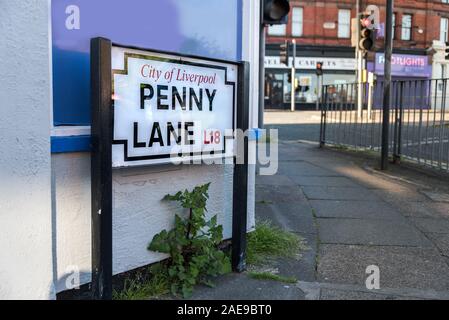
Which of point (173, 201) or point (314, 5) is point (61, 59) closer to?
point (173, 201)

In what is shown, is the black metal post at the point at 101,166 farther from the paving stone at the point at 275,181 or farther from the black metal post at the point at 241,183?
the paving stone at the point at 275,181

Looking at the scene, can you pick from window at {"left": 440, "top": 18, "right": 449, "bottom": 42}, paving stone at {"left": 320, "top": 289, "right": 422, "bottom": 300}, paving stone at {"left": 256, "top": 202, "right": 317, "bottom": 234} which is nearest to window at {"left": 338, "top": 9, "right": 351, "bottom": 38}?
window at {"left": 440, "top": 18, "right": 449, "bottom": 42}

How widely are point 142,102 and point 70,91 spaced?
472mm

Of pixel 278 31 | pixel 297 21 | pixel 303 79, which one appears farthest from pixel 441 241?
pixel 297 21

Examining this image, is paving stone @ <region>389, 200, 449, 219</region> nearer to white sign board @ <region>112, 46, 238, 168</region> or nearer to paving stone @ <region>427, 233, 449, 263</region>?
paving stone @ <region>427, 233, 449, 263</region>

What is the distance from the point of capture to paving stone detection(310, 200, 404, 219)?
6.36 m

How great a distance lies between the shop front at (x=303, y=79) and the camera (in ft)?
132

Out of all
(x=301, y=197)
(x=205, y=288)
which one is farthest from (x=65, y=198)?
(x=301, y=197)

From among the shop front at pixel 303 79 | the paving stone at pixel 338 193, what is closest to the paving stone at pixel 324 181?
the paving stone at pixel 338 193

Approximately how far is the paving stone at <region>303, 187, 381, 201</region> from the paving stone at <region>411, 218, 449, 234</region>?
108 cm

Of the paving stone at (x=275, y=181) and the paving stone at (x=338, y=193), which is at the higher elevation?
the paving stone at (x=275, y=181)

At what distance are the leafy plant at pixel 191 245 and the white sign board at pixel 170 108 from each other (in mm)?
316

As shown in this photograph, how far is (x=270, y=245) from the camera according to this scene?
501cm

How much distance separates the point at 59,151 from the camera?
10.9 ft
